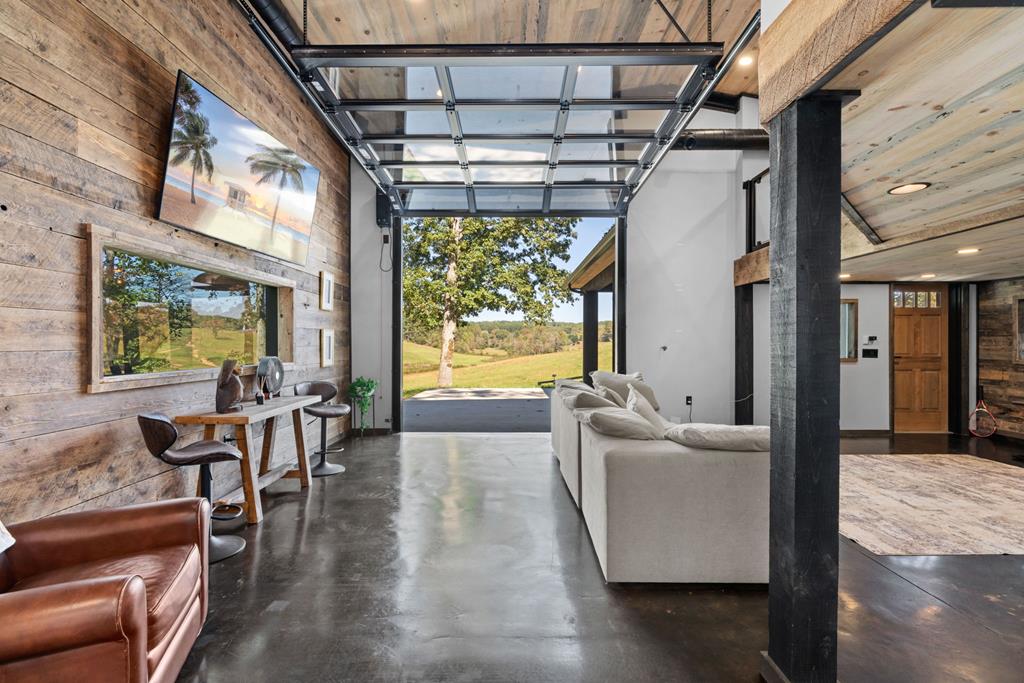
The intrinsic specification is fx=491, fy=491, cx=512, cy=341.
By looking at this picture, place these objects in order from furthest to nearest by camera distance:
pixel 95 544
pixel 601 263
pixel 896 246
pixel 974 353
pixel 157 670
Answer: pixel 601 263, pixel 974 353, pixel 896 246, pixel 95 544, pixel 157 670

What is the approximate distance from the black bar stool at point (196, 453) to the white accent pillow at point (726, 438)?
103 inches

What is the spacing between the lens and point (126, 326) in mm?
2805

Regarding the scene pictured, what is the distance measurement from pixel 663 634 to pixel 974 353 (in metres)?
7.59

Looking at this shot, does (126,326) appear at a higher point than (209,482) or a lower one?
higher

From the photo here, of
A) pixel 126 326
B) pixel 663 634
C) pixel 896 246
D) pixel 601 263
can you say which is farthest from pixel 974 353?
pixel 126 326

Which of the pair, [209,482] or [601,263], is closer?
[209,482]

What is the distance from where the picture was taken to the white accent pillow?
2.53 meters

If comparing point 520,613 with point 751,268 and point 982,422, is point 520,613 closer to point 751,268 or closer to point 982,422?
point 751,268

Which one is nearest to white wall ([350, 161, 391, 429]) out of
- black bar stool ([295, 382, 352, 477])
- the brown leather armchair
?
black bar stool ([295, 382, 352, 477])

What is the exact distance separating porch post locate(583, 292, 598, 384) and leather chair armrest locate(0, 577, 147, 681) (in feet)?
27.3

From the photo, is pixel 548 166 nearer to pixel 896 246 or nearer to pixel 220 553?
pixel 896 246

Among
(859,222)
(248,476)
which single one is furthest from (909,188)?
(248,476)

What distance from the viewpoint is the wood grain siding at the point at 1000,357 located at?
632 cm

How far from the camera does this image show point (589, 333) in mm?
10188
